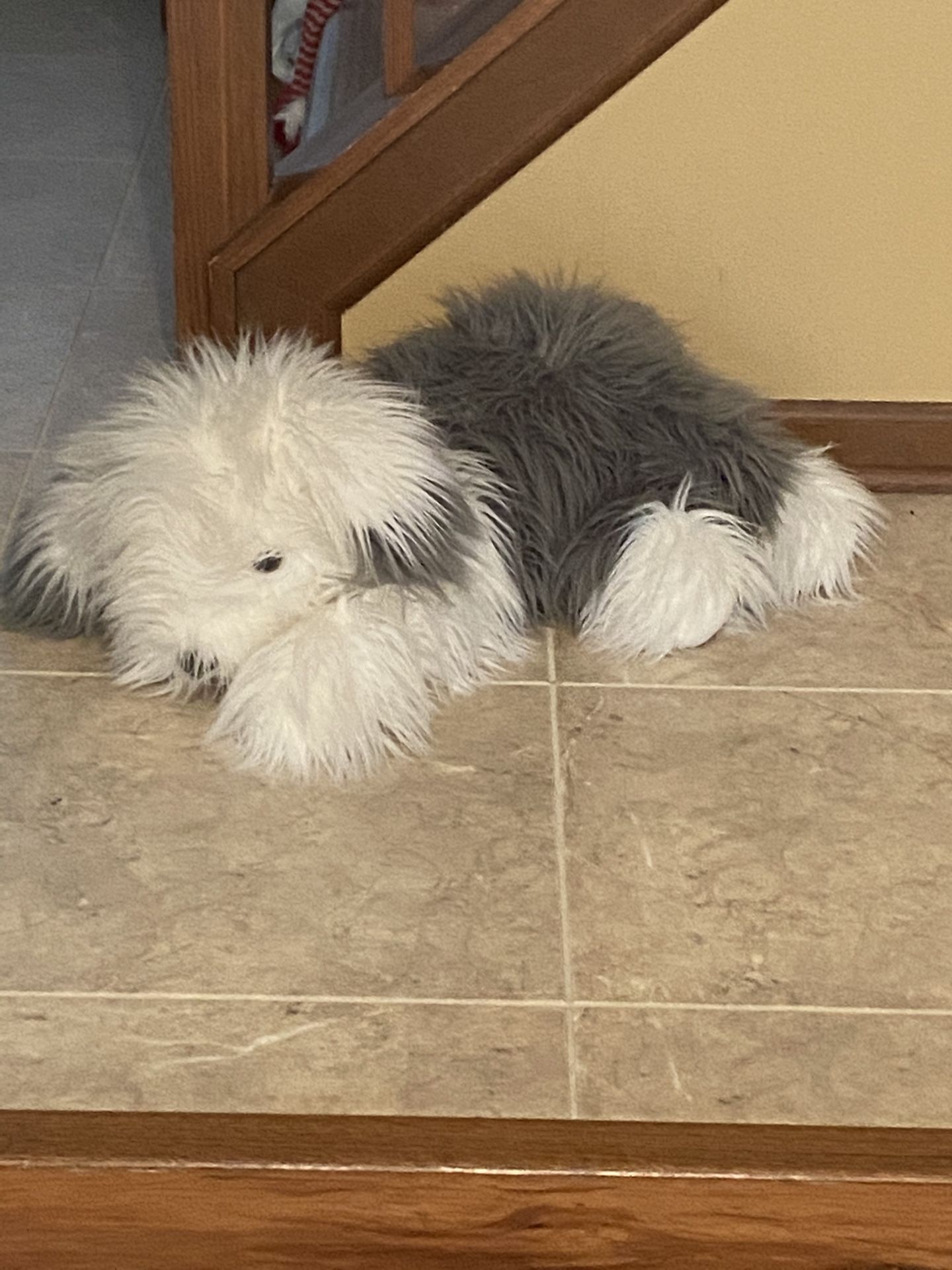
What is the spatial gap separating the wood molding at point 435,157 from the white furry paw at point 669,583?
1.36ft

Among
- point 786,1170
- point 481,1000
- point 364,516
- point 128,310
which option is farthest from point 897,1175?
point 128,310

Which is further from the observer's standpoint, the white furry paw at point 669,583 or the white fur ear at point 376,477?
the white furry paw at point 669,583

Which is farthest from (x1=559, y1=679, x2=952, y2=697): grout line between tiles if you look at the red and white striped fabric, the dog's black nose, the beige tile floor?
the red and white striped fabric

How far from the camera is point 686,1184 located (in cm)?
102

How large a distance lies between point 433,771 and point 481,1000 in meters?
0.26

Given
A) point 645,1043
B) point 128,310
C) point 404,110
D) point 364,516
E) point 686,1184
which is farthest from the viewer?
point 128,310

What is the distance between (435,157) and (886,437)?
0.57 meters

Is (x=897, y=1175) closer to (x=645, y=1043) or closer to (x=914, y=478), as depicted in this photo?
(x=645, y=1043)

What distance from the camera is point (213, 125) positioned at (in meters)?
1.70

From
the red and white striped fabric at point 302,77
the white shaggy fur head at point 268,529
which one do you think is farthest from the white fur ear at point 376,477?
Answer: the red and white striped fabric at point 302,77

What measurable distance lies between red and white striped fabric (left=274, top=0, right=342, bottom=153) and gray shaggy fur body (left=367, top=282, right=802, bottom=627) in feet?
0.99

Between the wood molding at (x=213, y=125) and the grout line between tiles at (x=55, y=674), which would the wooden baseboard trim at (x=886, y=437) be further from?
the grout line between tiles at (x=55, y=674)

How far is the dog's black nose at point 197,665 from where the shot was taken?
142 centimetres

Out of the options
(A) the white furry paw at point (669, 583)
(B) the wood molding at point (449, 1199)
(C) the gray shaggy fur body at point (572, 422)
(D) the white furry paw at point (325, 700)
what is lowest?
(B) the wood molding at point (449, 1199)
